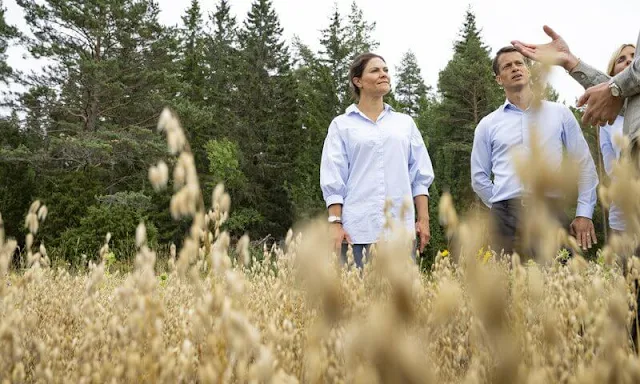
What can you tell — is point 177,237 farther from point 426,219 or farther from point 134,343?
point 134,343

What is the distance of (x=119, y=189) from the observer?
22.7 metres

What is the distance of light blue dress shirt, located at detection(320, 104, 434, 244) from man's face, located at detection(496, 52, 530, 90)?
2.31 feet

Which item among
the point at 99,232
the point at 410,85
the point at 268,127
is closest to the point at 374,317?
the point at 99,232

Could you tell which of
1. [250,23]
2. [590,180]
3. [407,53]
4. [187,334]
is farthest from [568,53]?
[407,53]

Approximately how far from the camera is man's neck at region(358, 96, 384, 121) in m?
3.18

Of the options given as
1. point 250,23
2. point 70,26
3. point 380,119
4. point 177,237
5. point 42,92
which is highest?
point 250,23

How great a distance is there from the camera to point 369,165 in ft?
9.98

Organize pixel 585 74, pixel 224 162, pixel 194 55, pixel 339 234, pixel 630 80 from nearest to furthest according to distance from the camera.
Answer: pixel 630 80, pixel 585 74, pixel 339 234, pixel 224 162, pixel 194 55

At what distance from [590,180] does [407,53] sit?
36147 mm

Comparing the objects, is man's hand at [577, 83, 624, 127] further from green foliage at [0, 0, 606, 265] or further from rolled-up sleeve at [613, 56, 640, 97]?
green foliage at [0, 0, 606, 265]

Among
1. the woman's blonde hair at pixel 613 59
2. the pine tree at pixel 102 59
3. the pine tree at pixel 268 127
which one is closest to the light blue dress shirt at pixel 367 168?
the woman's blonde hair at pixel 613 59

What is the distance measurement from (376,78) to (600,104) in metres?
1.49

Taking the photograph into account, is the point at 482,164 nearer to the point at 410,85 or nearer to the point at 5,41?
the point at 5,41

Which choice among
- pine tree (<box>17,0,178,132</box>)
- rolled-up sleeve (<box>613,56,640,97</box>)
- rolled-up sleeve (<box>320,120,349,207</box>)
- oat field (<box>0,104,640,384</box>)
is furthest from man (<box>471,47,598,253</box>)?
pine tree (<box>17,0,178,132</box>)
